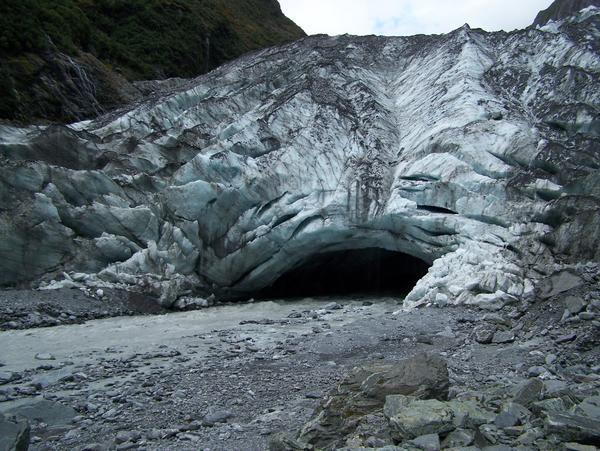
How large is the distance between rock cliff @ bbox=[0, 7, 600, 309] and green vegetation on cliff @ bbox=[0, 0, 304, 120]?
4462mm

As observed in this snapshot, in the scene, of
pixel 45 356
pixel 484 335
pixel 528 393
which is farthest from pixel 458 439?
pixel 45 356

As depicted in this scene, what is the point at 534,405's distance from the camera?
436 centimetres

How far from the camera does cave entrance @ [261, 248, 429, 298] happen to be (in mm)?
16756

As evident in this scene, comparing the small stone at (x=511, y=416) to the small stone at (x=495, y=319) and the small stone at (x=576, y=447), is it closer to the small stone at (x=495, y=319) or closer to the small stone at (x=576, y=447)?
the small stone at (x=576, y=447)

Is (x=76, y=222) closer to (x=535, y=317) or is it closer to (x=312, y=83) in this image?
(x=312, y=83)

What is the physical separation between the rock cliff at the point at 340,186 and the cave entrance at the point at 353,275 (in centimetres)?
187

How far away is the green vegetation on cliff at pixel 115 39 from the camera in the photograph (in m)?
20.1

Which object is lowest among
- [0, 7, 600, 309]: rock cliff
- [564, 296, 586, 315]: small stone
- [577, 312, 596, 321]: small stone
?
[577, 312, 596, 321]: small stone

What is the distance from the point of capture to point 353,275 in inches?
717

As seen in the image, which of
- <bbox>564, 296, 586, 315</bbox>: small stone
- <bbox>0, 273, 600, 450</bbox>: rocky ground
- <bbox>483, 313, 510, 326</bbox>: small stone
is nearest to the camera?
<bbox>0, 273, 600, 450</bbox>: rocky ground

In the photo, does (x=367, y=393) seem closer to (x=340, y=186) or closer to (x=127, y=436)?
(x=127, y=436)

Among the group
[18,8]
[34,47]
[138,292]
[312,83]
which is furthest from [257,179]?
[18,8]

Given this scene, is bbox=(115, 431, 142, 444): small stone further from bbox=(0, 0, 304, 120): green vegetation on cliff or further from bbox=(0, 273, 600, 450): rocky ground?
bbox=(0, 0, 304, 120): green vegetation on cliff

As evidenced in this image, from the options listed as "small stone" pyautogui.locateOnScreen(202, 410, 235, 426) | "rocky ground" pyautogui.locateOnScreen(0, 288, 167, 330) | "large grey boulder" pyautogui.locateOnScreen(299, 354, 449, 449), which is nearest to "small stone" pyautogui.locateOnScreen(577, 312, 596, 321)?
"large grey boulder" pyautogui.locateOnScreen(299, 354, 449, 449)
